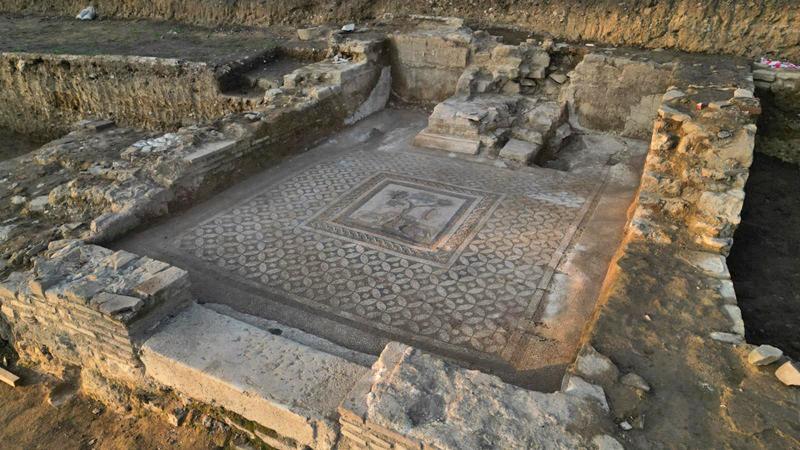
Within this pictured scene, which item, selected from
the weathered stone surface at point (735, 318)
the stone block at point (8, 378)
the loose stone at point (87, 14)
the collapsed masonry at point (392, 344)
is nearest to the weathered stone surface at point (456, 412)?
the collapsed masonry at point (392, 344)

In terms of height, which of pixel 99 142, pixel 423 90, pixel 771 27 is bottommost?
pixel 99 142

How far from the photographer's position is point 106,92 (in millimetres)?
7625

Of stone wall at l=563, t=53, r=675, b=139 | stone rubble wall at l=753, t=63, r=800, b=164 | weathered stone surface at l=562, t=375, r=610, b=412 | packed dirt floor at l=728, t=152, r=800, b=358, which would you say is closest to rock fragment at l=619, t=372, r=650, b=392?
weathered stone surface at l=562, t=375, r=610, b=412

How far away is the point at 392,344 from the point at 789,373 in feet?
5.32

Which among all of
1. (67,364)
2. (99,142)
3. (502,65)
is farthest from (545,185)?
(99,142)

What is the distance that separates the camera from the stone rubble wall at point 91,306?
8.75ft

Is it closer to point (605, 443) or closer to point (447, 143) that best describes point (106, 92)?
point (447, 143)

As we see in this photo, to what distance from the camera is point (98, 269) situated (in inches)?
117

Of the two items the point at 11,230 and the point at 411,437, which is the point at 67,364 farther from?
the point at 411,437

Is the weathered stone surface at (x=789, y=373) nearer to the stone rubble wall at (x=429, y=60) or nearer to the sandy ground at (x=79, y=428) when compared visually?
the sandy ground at (x=79, y=428)

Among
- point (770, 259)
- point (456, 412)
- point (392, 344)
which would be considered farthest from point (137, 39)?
point (770, 259)

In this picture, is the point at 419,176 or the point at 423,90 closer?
the point at 419,176

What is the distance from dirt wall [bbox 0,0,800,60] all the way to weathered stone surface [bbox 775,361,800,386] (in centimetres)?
504

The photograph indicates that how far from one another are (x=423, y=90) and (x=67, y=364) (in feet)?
16.2
